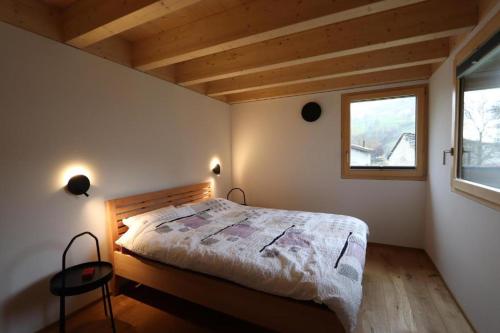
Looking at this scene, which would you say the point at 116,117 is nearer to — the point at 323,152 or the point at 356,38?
the point at 356,38

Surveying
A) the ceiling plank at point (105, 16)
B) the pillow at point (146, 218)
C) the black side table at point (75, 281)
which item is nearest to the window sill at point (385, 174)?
the pillow at point (146, 218)

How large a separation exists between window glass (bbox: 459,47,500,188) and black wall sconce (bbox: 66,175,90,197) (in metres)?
3.05

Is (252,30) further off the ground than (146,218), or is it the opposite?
(252,30)

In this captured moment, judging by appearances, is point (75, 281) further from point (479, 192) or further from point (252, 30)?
point (479, 192)

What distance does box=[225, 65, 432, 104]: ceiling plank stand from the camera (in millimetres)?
2941

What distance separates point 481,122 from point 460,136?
1.06ft

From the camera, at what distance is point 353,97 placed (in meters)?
3.36

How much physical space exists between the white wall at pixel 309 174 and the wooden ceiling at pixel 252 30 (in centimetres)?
93

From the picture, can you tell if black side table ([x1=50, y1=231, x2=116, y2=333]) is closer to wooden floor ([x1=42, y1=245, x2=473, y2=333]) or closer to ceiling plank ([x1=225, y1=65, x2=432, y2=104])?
wooden floor ([x1=42, y1=245, x2=473, y2=333])

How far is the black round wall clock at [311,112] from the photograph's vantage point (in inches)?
140

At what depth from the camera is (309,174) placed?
370 centimetres

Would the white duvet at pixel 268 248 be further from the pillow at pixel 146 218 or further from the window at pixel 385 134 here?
the window at pixel 385 134

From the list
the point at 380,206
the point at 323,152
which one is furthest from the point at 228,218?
the point at 380,206

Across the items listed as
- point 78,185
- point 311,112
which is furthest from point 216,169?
point 78,185
